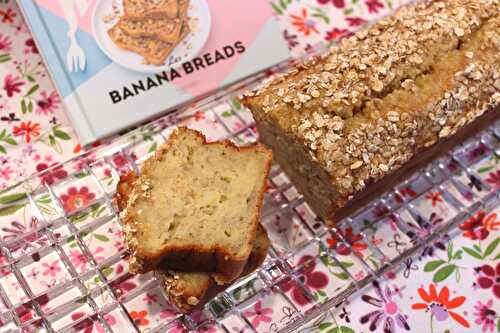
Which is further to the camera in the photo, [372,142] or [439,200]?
[439,200]

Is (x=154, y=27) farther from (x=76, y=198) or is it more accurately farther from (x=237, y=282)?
(x=237, y=282)

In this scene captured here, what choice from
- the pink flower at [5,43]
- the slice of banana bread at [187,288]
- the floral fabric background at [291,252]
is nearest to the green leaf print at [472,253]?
the floral fabric background at [291,252]

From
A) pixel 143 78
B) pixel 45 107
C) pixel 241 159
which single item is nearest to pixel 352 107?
pixel 241 159

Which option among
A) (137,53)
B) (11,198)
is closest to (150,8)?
(137,53)

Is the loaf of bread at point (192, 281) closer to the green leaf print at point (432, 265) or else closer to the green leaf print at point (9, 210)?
the green leaf print at point (9, 210)

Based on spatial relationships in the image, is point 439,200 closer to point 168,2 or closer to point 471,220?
point 471,220

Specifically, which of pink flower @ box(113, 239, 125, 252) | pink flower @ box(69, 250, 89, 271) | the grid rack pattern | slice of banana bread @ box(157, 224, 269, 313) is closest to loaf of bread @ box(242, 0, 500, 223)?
the grid rack pattern

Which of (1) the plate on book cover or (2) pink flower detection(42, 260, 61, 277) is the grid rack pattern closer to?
(2) pink flower detection(42, 260, 61, 277)
